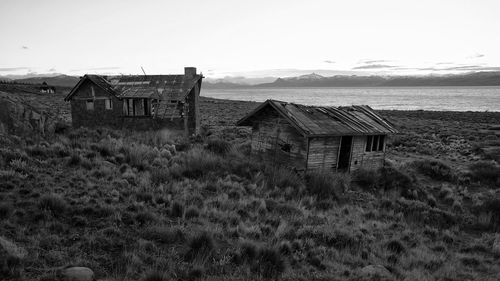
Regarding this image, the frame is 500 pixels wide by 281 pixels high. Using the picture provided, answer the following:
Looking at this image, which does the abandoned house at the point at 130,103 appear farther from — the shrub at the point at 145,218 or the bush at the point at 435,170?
the shrub at the point at 145,218

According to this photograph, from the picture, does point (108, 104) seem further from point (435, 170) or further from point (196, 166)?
point (435, 170)

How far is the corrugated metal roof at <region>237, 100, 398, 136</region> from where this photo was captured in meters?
17.2

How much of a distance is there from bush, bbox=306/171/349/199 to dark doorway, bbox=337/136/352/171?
2707 mm

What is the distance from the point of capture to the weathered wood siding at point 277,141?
692 inches

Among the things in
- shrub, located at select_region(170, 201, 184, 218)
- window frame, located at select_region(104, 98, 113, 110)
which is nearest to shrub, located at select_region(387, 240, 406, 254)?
shrub, located at select_region(170, 201, 184, 218)

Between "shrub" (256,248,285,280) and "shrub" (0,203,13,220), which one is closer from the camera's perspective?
"shrub" (256,248,285,280)

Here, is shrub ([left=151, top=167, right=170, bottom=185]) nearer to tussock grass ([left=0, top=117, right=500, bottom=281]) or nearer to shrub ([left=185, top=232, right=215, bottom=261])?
tussock grass ([left=0, top=117, right=500, bottom=281])

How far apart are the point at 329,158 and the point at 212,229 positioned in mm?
10305

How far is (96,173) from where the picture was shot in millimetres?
12273

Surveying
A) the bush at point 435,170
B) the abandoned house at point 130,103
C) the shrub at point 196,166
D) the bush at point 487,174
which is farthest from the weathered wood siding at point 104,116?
the bush at point 487,174

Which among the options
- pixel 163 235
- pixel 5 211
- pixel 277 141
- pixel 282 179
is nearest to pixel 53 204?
pixel 5 211

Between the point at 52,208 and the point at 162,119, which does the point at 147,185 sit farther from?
the point at 162,119

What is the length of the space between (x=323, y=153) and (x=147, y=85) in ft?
52.1

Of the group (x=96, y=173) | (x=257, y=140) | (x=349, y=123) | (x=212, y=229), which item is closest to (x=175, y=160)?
(x=96, y=173)
